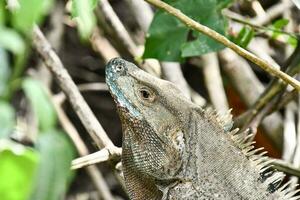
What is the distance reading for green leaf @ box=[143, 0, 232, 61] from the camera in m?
2.75

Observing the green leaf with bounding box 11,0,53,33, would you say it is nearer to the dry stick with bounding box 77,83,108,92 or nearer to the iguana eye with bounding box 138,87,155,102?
the iguana eye with bounding box 138,87,155,102

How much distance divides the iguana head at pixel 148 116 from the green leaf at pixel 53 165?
50.3 inches

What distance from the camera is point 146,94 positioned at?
2.48 metres

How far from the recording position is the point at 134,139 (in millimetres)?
2480

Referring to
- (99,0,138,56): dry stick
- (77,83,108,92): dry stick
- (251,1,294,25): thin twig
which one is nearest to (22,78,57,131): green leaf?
(99,0,138,56): dry stick

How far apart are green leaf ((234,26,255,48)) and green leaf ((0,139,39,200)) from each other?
1.88 metres

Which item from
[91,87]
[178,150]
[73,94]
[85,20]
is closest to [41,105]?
[85,20]

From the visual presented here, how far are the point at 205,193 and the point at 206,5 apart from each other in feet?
2.52

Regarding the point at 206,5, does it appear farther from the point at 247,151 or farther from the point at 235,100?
the point at 235,100

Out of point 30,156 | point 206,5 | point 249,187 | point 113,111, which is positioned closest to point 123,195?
point 113,111

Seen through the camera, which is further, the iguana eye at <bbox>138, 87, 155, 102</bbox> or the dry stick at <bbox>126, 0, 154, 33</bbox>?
the dry stick at <bbox>126, 0, 154, 33</bbox>

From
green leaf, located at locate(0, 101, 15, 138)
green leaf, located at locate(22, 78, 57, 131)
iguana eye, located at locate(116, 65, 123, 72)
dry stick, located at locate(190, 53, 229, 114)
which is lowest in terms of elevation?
dry stick, located at locate(190, 53, 229, 114)

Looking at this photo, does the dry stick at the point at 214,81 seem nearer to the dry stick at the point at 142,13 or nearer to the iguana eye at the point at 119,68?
the dry stick at the point at 142,13

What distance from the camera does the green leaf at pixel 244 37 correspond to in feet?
9.71
